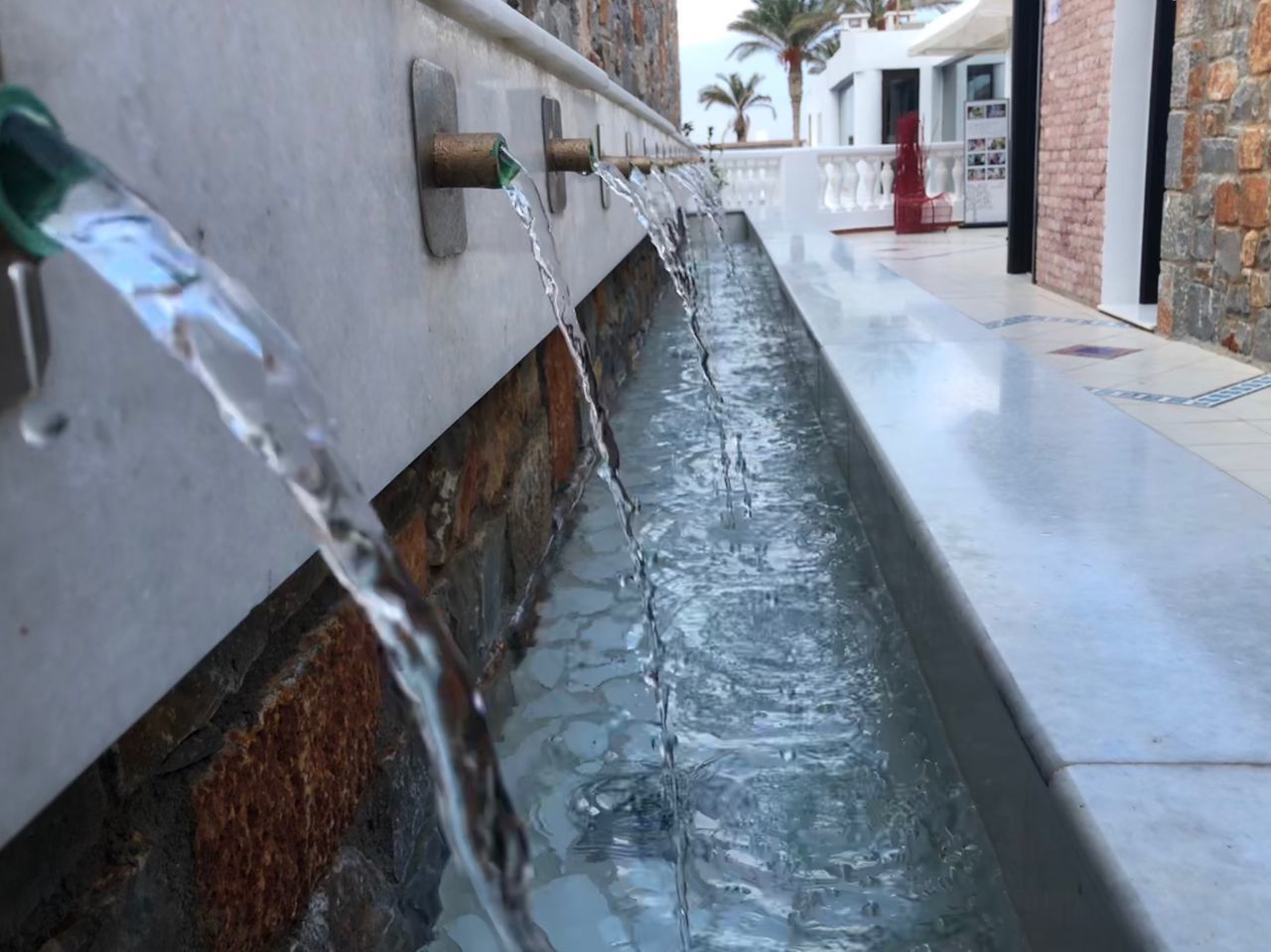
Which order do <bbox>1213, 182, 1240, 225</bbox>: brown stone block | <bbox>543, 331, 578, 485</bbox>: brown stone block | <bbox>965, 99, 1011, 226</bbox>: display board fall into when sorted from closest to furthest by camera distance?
<bbox>543, 331, 578, 485</bbox>: brown stone block → <bbox>1213, 182, 1240, 225</bbox>: brown stone block → <bbox>965, 99, 1011, 226</bbox>: display board

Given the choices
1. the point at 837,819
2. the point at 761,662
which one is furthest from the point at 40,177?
the point at 761,662

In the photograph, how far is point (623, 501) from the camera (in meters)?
2.49

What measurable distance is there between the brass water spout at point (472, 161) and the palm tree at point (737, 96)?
149 feet

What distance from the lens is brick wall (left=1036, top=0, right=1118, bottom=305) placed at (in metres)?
6.82

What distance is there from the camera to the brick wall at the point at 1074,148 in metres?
6.82

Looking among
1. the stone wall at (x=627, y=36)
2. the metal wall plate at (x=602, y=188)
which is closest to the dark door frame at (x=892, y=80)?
the stone wall at (x=627, y=36)

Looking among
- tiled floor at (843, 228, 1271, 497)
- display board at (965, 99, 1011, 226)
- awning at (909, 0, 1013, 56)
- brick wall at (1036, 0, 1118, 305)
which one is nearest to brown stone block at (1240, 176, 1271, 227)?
tiled floor at (843, 228, 1271, 497)

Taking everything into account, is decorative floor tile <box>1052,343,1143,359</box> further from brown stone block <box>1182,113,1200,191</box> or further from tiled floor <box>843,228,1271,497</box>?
brown stone block <box>1182,113,1200,191</box>

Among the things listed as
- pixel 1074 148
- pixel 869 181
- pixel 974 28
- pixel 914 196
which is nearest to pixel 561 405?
pixel 1074 148

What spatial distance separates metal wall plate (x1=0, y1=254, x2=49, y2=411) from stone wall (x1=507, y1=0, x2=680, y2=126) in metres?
2.56

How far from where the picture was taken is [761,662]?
102 inches

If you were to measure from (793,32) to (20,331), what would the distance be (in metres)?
39.8

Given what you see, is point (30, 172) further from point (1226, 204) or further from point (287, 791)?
point (1226, 204)

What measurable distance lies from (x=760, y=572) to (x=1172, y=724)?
6.08 ft
